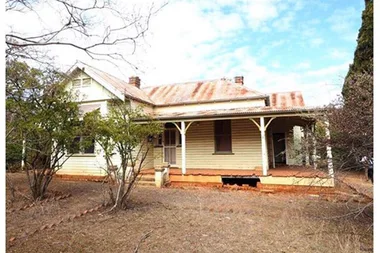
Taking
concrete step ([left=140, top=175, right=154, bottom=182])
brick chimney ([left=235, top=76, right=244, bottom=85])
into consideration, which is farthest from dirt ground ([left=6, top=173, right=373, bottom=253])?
brick chimney ([left=235, top=76, right=244, bottom=85])

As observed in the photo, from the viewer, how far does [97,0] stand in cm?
334

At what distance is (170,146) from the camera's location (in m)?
13.2

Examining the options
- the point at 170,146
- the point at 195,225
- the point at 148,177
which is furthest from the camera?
the point at 170,146

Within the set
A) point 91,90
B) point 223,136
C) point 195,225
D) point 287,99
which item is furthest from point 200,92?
point 195,225

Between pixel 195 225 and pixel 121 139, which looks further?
pixel 121 139

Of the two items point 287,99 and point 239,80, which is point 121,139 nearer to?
point 239,80

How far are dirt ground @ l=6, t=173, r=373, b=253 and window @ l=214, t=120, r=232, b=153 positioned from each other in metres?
4.25

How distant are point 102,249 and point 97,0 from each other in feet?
12.3

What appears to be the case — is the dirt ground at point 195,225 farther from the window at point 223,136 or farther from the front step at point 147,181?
the window at point 223,136

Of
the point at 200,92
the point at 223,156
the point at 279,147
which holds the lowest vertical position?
the point at 223,156

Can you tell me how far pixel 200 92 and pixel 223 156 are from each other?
433cm

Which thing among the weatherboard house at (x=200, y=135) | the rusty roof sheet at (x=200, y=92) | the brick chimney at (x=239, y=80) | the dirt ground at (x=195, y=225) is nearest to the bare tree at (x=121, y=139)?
the dirt ground at (x=195, y=225)

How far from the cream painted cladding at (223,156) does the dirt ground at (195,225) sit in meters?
3.75

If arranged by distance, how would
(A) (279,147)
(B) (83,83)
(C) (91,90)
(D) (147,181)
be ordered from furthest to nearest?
(A) (279,147) < (B) (83,83) < (C) (91,90) < (D) (147,181)
